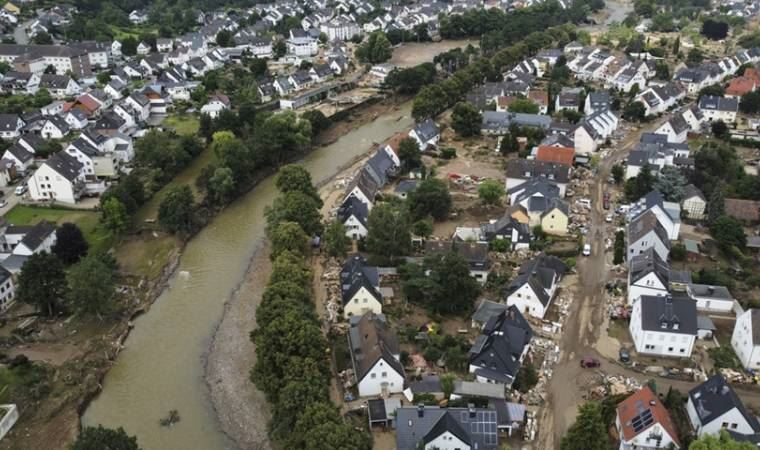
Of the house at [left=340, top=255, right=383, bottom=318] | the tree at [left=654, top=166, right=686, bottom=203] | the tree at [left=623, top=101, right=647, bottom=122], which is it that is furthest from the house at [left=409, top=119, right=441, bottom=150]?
the house at [left=340, top=255, right=383, bottom=318]

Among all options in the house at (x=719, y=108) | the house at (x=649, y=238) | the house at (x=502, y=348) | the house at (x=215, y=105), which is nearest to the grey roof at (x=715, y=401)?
the house at (x=502, y=348)

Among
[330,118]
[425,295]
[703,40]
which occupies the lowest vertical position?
[703,40]

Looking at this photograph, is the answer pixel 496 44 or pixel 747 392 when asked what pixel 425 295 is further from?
pixel 496 44

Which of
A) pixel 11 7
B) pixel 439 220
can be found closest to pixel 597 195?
pixel 439 220

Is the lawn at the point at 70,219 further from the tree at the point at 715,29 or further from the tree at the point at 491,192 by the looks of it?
the tree at the point at 715,29

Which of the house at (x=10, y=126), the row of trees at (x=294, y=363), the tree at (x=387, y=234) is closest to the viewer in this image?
the row of trees at (x=294, y=363)

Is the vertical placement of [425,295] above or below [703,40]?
above
